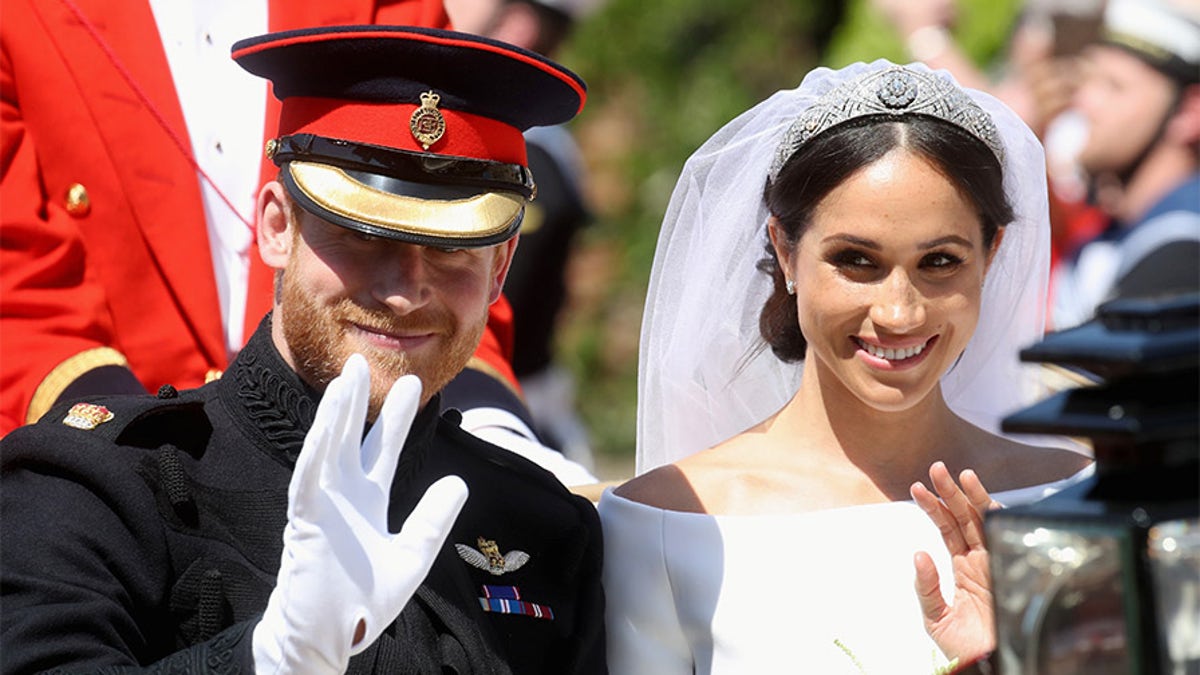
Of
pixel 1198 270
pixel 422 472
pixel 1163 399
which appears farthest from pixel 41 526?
pixel 1198 270

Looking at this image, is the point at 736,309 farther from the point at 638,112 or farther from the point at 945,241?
the point at 638,112

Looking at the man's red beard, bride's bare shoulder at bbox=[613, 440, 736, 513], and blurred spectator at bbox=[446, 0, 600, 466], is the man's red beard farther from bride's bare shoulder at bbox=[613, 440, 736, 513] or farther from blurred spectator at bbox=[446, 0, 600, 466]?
blurred spectator at bbox=[446, 0, 600, 466]

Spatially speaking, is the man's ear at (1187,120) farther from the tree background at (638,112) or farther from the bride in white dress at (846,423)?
the tree background at (638,112)

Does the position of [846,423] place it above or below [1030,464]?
above

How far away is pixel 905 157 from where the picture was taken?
3.19m

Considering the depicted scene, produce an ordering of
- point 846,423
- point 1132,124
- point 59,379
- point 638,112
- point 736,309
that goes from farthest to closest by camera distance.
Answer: point 638,112 < point 1132,124 < point 736,309 < point 846,423 < point 59,379

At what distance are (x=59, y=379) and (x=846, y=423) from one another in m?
1.40

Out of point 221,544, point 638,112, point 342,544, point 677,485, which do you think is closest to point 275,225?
point 221,544

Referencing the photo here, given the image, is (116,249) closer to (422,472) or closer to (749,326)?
(422,472)

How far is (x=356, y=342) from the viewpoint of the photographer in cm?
263

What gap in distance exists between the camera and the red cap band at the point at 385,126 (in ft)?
8.87

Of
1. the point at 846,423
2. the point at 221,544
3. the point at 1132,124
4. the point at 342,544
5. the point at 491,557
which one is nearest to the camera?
the point at 342,544

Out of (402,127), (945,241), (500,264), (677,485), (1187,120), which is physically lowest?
(677,485)

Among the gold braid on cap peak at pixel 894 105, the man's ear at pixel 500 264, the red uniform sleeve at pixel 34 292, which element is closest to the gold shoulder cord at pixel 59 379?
the red uniform sleeve at pixel 34 292
